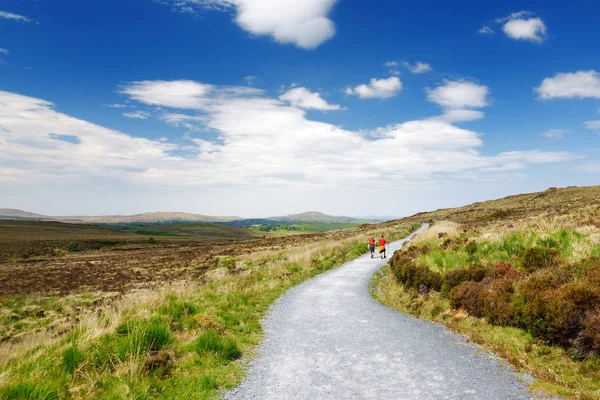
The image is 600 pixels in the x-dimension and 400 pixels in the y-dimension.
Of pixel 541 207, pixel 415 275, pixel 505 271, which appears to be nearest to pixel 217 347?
pixel 505 271

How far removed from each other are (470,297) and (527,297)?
2252 mm

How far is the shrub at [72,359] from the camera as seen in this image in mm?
6957

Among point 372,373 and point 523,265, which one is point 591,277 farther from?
point 372,373

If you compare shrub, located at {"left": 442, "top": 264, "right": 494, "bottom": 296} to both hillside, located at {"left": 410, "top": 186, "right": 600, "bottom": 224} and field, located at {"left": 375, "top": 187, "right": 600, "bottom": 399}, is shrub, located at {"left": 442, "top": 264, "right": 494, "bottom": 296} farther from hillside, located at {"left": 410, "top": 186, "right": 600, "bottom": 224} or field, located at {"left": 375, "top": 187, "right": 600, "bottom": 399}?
hillside, located at {"left": 410, "top": 186, "right": 600, "bottom": 224}

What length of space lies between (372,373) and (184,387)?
401 cm

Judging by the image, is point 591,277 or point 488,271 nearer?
point 591,277

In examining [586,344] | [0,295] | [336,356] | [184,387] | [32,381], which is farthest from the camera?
[0,295]

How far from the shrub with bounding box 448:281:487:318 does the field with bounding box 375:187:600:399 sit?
32 mm

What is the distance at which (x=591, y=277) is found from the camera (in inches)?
342

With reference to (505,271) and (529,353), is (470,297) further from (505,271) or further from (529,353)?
(529,353)

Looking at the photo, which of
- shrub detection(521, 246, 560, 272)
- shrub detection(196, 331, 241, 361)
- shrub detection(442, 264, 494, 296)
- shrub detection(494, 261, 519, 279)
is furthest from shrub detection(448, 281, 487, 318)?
shrub detection(196, 331, 241, 361)

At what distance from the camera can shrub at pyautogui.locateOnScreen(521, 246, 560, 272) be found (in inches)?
454

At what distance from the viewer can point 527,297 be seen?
30.6 feet

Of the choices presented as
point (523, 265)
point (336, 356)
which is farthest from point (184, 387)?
point (523, 265)
